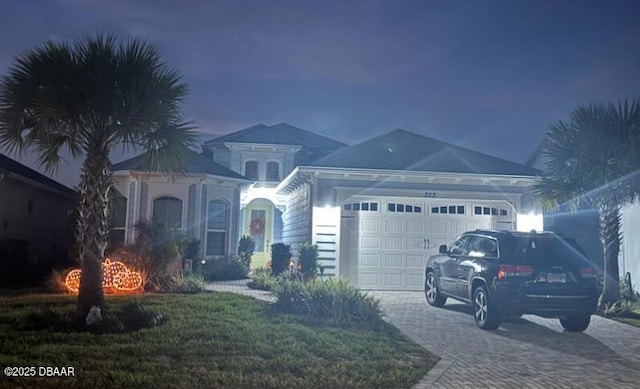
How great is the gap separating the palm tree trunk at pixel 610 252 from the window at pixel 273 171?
15.2m

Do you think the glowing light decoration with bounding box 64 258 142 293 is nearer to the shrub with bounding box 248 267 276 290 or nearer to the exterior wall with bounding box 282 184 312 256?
the shrub with bounding box 248 267 276 290

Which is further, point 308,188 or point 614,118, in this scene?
point 308,188

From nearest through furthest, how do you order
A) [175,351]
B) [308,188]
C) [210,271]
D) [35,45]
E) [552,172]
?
[175,351], [35,45], [552,172], [308,188], [210,271]

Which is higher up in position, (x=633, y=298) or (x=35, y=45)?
(x=35, y=45)

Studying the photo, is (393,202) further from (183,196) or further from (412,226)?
(183,196)

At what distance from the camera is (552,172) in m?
12.4

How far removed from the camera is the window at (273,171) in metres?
23.9

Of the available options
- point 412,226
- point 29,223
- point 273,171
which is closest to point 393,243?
point 412,226

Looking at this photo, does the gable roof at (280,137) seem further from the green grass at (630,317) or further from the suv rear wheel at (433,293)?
the green grass at (630,317)

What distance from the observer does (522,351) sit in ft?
23.9

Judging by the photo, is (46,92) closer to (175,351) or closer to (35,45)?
(35,45)

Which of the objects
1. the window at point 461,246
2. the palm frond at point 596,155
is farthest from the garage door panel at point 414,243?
the palm frond at point 596,155

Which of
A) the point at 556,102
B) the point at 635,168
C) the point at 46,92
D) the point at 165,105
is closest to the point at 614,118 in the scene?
the point at 635,168

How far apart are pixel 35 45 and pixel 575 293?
1018 cm
